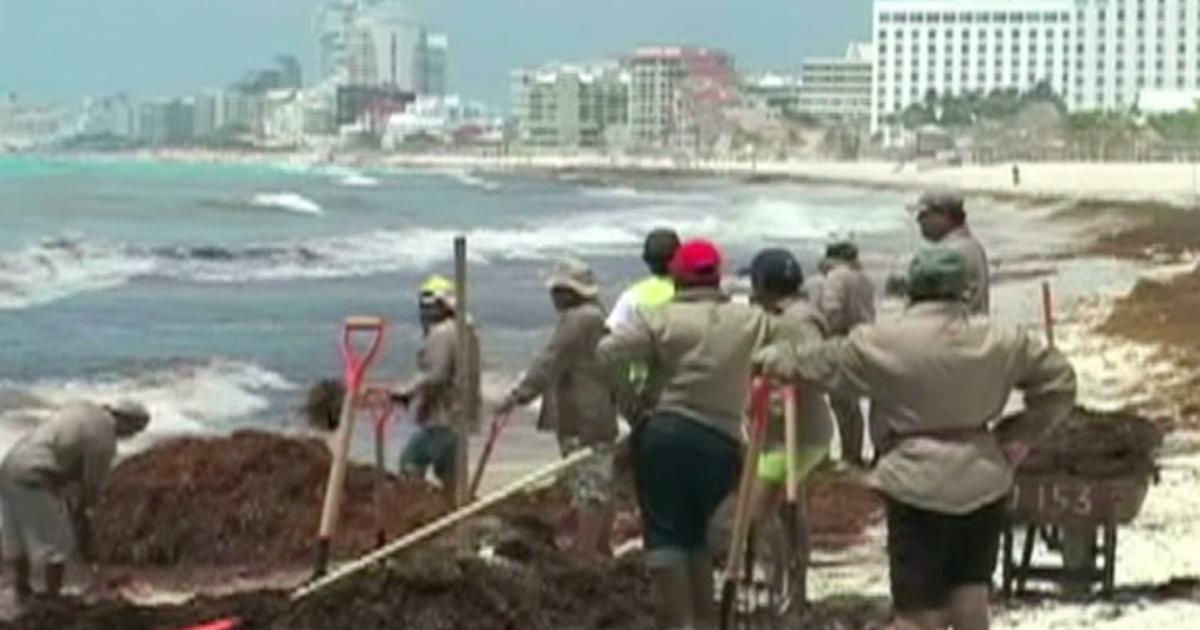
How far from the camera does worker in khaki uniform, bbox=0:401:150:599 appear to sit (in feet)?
34.7

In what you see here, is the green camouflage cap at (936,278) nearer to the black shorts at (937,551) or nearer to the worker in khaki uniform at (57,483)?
the black shorts at (937,551)

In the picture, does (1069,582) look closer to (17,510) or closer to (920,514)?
(920,514)

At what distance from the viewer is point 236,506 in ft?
47.8

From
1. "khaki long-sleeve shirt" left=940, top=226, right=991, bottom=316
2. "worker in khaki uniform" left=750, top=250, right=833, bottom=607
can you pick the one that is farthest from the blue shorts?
"khaki long-sleeve shirt" left=940, top=226, right=991, bottom=316

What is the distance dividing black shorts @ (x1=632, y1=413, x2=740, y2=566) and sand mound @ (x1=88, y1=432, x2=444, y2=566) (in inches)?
174

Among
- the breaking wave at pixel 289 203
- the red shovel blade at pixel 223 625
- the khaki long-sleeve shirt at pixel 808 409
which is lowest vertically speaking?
the breaking wave at pixel 289 203

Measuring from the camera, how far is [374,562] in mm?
9922

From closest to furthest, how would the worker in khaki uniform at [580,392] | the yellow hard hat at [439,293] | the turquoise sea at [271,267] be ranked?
the worker in khaki uniform at [580,392] < the yellow hard hat at [439,293] < the turquoise sea at [271,267]

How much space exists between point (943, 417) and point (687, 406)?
1.47 m

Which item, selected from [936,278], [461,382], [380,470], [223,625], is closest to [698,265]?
[936,278]

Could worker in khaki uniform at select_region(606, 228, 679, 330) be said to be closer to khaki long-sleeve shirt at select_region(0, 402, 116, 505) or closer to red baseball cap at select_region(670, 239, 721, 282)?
red baseball cap at select_region(670, 239, 721, 282)

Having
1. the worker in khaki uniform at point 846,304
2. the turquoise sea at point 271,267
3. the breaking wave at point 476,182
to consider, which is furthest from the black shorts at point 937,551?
the breaking wave at point 476,182

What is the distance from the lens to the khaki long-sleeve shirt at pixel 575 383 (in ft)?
36.0

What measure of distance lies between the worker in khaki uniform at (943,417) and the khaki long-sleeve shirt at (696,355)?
3.68 feet
